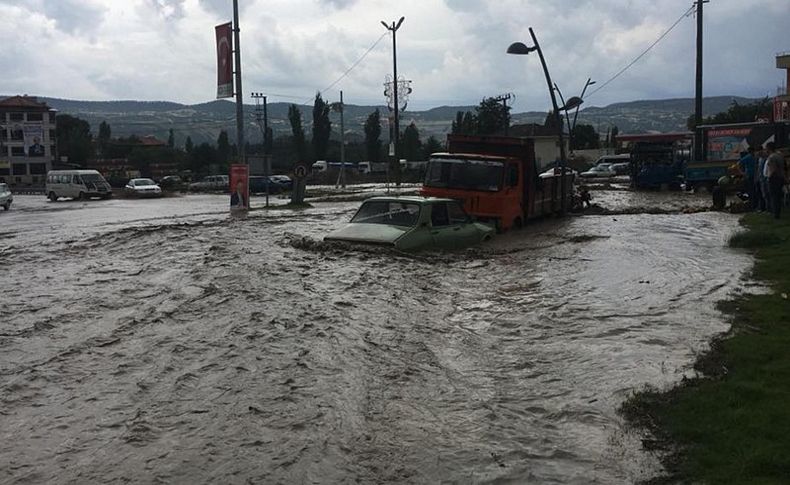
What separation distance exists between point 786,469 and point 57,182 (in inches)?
1994

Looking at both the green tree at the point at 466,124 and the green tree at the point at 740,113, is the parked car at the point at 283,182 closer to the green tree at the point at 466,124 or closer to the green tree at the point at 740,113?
the green tree at the point at 466,124

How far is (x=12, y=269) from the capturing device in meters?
13.8

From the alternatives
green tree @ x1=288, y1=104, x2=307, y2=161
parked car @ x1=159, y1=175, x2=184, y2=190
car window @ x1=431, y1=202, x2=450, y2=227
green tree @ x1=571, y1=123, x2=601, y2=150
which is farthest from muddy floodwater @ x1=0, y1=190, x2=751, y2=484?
green tree @ x1=288, y1=104, x2=307, y2=161

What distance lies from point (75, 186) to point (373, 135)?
5681 cm

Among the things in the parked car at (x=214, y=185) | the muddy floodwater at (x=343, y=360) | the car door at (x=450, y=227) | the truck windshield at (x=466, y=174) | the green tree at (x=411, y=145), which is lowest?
the muddy floodwater at (x=343, y=360)

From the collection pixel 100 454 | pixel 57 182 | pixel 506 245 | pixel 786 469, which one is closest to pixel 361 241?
pixel 506 245

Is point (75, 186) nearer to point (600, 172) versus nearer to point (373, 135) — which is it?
point (600, 172)

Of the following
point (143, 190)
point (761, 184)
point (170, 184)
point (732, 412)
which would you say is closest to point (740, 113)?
point (170, 184)

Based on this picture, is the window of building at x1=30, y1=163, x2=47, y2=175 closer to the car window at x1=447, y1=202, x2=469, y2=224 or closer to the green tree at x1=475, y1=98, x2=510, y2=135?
the green tree at x1=475, y1=98, x2=510, y2=135

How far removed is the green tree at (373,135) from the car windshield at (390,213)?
8725cm

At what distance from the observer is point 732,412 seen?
511 cm

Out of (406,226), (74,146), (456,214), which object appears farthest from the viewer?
(74,146)

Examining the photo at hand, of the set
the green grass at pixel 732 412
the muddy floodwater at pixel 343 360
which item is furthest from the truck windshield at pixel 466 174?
the green grass at pixel 732 412

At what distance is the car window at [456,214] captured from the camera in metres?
14.6
